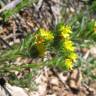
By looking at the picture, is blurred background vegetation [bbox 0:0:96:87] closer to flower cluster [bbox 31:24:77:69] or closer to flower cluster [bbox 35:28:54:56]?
flower cluster [bbox 31:24:77:69]

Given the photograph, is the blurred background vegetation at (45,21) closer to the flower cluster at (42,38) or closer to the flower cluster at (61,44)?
the flower cluster at (61,44)

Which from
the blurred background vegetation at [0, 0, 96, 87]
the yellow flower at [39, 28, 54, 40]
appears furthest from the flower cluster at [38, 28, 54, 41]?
the blurred background vegetation at [0, 0, 96, 87]

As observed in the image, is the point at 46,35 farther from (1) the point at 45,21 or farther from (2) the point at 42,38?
(1) the point at 45,21

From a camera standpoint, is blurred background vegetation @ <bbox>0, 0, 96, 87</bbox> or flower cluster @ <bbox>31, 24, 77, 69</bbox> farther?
blurred background vegetation @ <bbox>0, 0, 96, 87</bbox>

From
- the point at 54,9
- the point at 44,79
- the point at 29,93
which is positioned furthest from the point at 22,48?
the point at 54,9

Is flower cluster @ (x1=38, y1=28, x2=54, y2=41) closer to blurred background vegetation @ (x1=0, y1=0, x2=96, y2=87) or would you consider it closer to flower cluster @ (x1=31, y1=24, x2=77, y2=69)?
flower cluster @ (x1=31, y1=24, x2=77, y2=69)

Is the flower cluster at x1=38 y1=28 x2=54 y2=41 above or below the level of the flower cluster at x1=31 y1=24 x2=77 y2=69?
above

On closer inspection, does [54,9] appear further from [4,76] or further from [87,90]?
[4,76]

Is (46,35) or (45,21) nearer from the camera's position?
(46,35)

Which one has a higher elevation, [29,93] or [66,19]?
[66,19]

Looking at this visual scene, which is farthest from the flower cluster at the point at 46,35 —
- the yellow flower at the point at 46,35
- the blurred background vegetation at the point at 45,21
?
the blurred background vegetation at the point at 45,21

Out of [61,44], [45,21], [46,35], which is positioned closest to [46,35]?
[46,35]
